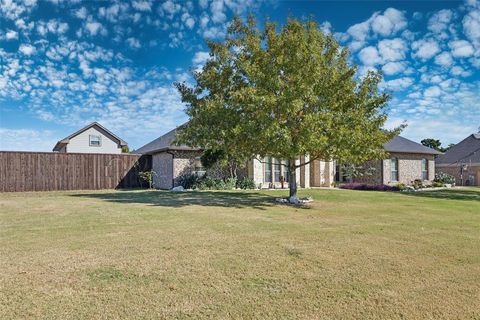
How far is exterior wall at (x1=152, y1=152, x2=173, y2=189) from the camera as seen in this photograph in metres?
22.8

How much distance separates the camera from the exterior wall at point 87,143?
33.5 meters

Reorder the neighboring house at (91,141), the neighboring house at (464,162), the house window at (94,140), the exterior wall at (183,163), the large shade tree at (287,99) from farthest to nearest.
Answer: the neighboring house at (464,162) → the house window at (94,140) → the neighboring house at (91,141) → the exterior wall at (183,163) → the large shade tree at (287,99)

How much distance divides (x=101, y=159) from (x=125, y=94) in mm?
4744

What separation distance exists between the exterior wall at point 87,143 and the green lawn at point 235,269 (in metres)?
26.9

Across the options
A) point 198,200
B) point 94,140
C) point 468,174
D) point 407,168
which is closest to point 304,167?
point 407,168

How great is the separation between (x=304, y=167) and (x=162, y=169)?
10.6 metres

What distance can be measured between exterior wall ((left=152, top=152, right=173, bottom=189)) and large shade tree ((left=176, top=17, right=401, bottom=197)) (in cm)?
827

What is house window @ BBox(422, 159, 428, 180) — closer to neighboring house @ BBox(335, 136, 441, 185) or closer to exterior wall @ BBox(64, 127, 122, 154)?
neighboring house @ BBox(335, 136, 441, 185)

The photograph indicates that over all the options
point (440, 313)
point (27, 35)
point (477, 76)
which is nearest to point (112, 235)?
point (440, 313)

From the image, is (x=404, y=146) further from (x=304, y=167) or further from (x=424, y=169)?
(x=304, y=167)

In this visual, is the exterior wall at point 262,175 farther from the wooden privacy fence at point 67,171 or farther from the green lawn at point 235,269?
the green lawn at point 235,269

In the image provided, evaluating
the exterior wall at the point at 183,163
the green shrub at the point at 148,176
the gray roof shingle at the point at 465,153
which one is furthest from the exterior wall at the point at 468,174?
the green shrub at the point at 148,176

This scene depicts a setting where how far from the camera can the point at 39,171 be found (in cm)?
2102

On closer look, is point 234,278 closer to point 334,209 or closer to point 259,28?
point 334,209
